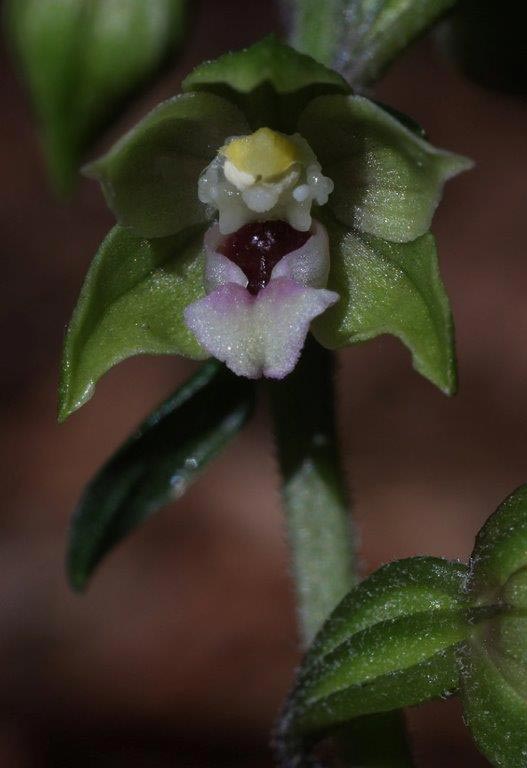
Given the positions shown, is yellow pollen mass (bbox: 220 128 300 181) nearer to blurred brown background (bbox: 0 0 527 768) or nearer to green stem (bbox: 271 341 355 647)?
green stem (bbox: 271 341 355 647)

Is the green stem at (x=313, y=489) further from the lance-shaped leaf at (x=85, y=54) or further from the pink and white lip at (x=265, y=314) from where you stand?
the lance-shaped leaf at (x=85, y=54)

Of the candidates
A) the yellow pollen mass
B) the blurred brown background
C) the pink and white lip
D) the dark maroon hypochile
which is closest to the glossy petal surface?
the pink and white lip

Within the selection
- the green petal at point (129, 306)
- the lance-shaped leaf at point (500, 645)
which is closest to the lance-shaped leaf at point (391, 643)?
the lance-shaped leaf at point (500, 645)

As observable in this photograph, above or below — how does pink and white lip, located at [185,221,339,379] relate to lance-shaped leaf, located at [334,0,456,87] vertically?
below

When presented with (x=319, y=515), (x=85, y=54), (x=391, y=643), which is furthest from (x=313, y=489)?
(x=85, y=54)

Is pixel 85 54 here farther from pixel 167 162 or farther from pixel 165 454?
pixel 165 454

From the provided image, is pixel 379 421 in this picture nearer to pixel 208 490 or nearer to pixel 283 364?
pixel 208 490
